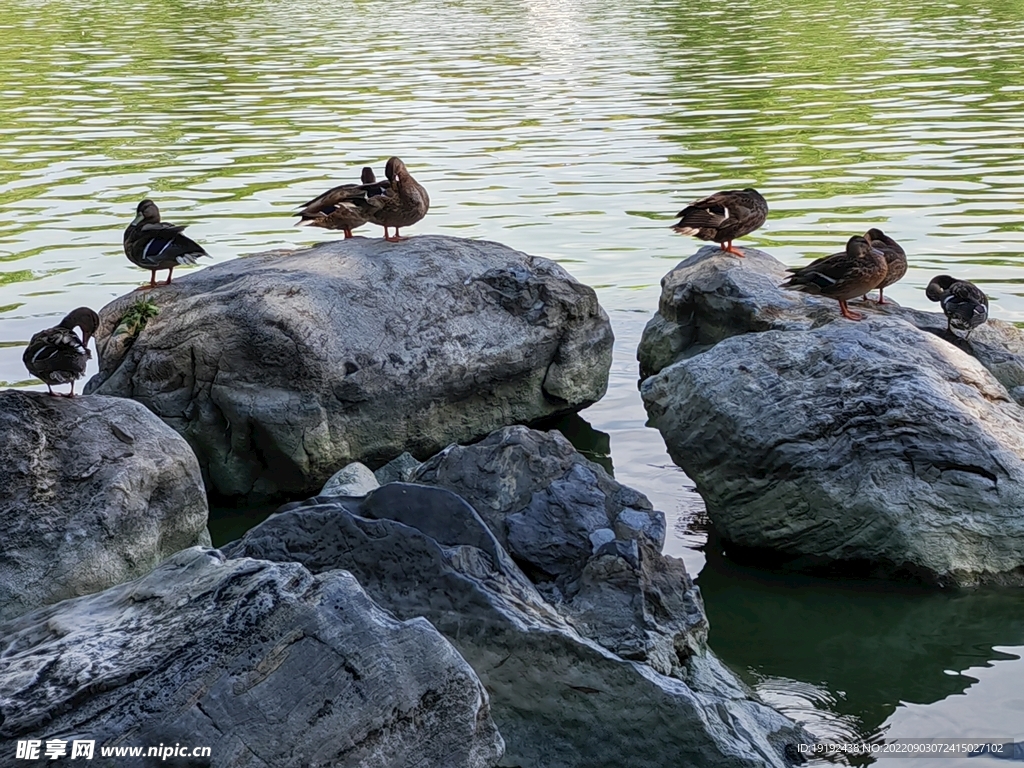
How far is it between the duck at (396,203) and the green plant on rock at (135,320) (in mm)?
2690

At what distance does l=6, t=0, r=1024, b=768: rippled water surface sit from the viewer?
768 cm

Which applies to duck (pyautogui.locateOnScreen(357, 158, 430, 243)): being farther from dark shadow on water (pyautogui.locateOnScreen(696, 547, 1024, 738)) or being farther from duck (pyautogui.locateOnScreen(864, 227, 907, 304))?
dark shadow on water (pyautogui.locateOnScreen(696, 547, 1024, 738))

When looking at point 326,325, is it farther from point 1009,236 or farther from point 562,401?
point 1009,236

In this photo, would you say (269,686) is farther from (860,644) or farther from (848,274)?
(848,274)

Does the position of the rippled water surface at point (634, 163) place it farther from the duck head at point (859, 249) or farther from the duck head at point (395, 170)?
the duck head at point (395, 170)

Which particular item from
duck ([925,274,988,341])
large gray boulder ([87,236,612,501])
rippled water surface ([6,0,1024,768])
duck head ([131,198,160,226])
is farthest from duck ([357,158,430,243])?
duck ([925,274,988,341])

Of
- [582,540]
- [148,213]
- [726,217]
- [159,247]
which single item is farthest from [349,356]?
[726,217]

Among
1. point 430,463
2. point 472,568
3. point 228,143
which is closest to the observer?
point 472,568

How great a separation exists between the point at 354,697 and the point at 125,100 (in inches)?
1061

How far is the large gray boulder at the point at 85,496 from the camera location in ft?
23.8

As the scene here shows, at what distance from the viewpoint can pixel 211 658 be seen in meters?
4.91

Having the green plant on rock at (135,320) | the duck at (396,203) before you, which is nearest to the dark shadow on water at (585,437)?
the duck at (396,203)

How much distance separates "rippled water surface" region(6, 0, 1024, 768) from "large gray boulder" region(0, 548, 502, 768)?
2.65m

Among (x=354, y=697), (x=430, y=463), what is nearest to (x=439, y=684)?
(x=354, y=697)
